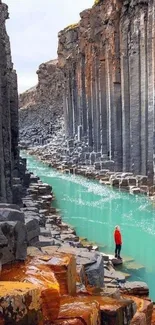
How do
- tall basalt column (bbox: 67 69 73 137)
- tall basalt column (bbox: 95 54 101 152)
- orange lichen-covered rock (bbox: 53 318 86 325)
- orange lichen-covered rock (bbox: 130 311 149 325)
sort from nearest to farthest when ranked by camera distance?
orange lichen-covered rock (bbox: 53 318 86 325)
orange lichen-covered rock (bbox: 130 311 149 325)
tall basalt column (bbox: 95 54 101 152)
tall basalt column (bbox: 67 69 73 137)

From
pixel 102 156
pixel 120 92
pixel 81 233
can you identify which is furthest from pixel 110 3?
pixel 81 233

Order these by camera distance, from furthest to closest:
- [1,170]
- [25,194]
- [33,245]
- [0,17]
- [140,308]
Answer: [25,194]
[0,17]
[1,170]
[33,245]
[140,308]

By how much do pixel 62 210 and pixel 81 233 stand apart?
16.6 feet

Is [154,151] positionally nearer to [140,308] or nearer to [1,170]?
[1,170]

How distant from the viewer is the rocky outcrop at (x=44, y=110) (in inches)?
3285

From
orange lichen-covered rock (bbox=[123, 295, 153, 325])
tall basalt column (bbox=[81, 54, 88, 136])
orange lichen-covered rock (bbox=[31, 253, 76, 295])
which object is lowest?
orange lichen-covered rock (bbox=[123, 295, 153, 325])

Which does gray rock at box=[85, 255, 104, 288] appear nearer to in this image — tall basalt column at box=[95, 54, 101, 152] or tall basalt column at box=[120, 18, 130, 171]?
tall basalt column at box=[120, 18, 130, 171]

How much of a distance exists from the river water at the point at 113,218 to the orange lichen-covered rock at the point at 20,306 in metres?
6.31

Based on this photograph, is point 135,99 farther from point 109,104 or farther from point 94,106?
point 94,106

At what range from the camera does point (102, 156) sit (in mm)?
38531

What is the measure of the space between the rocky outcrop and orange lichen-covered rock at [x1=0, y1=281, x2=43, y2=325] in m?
74.4

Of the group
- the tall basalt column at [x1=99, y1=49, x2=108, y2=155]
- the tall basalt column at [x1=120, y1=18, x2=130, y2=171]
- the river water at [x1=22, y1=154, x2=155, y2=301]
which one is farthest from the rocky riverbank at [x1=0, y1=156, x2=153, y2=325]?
the tall basalt column at [x1=99, y1=49, x2=108, y2=155]

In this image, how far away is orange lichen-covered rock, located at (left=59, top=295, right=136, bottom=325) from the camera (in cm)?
608

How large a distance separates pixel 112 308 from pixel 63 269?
44.4 inches
